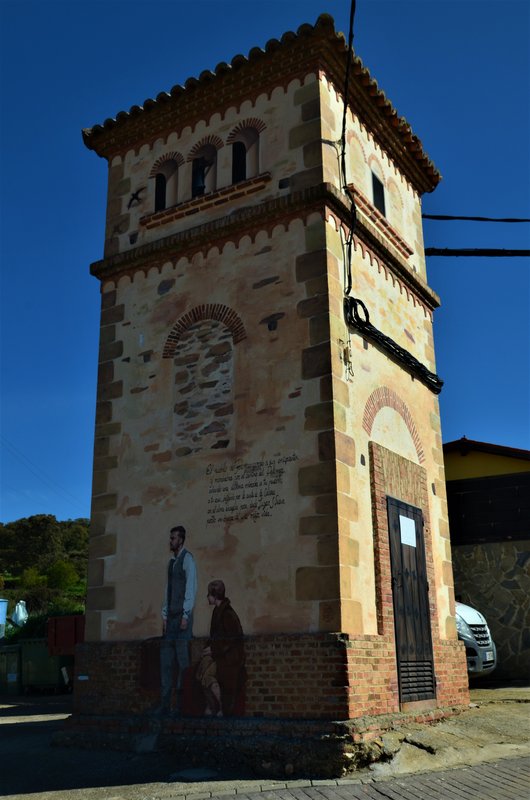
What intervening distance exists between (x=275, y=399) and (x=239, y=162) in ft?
12.2

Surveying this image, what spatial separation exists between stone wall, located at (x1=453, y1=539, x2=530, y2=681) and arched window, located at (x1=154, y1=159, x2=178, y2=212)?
9.42m

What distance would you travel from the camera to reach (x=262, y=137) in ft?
35.5

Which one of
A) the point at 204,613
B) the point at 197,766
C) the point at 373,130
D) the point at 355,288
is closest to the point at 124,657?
the point at 204,613

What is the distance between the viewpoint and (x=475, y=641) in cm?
1328

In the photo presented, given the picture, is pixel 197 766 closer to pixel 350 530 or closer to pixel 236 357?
pixel 350 530

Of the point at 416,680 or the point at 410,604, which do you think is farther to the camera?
the point at 410,604

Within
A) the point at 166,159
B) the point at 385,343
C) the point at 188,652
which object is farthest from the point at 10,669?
the point at 385,343

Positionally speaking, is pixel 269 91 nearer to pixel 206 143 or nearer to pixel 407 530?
pixel 206 143

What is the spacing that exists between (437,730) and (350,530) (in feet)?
8.27

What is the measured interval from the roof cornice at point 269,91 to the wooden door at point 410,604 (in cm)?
583

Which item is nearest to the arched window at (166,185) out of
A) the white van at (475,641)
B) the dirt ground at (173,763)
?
the dirt ground at (173,763)

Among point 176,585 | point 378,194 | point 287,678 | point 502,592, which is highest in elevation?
point 378,194

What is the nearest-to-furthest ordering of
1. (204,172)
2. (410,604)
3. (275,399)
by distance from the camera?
(275,399), (410,604), (204,172)

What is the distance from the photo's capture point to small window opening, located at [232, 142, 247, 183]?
10.9 meters
